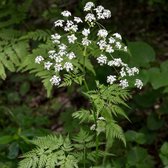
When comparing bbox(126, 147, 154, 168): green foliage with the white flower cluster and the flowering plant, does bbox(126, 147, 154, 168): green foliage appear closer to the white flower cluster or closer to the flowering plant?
the flowering plant

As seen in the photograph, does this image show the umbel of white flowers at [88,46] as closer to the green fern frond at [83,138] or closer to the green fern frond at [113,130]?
the green fern frond at [113,130]

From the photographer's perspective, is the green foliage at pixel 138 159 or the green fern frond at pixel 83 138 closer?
the green fern frond at pixel 83 138

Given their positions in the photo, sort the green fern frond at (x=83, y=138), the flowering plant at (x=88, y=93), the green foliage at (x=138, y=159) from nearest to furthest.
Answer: the flowering plant at (x=88, y=93) → the green fern frond at (x=83, y=138) → the green foliage at (x=138, y=159)

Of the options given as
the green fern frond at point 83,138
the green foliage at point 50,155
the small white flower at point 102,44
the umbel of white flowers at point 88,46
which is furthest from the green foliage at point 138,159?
the small white flower at point 102,44

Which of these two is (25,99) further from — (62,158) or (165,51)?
(62,158)

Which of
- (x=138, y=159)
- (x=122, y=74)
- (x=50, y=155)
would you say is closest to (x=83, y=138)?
(x=50, y=155)

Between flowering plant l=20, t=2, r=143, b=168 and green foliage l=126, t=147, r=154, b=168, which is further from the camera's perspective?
green foliage l=126, t=147, r=154, b=168

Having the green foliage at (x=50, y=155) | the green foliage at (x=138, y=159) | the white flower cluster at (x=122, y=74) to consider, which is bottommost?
the green foliage at (x=138, y=159)

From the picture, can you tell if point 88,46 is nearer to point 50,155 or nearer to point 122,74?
point 122,74

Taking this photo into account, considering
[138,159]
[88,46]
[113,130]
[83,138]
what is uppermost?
[88,46]

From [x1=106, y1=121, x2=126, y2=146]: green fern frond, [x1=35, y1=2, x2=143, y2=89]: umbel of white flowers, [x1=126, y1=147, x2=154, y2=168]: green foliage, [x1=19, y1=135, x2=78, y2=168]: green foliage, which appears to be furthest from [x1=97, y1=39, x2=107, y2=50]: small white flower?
[x1=126, y1=147, x2=154, y2=168]: green foliage

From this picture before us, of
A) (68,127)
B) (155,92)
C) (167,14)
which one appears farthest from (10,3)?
(167,14)
